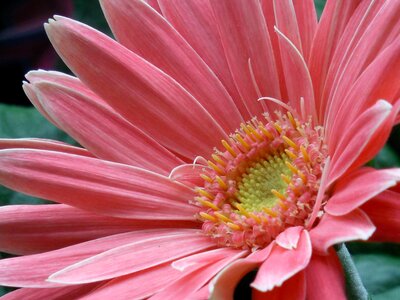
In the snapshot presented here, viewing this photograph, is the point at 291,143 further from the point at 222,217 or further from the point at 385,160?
the point at 385,160

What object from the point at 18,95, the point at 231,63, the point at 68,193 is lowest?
the point at 68,193

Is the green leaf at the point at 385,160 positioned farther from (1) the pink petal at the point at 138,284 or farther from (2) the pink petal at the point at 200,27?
(1) the pink petal at the point at 138,284

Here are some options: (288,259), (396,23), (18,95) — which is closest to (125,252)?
(288,259)

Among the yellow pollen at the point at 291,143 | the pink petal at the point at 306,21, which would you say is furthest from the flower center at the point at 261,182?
the pink petal at the point at 306,21

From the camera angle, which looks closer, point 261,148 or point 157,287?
point 157,287

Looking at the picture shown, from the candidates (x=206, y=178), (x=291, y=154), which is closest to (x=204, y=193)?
(x=206, y=178)

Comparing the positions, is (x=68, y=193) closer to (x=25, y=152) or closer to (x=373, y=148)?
(x=25, y=152)
